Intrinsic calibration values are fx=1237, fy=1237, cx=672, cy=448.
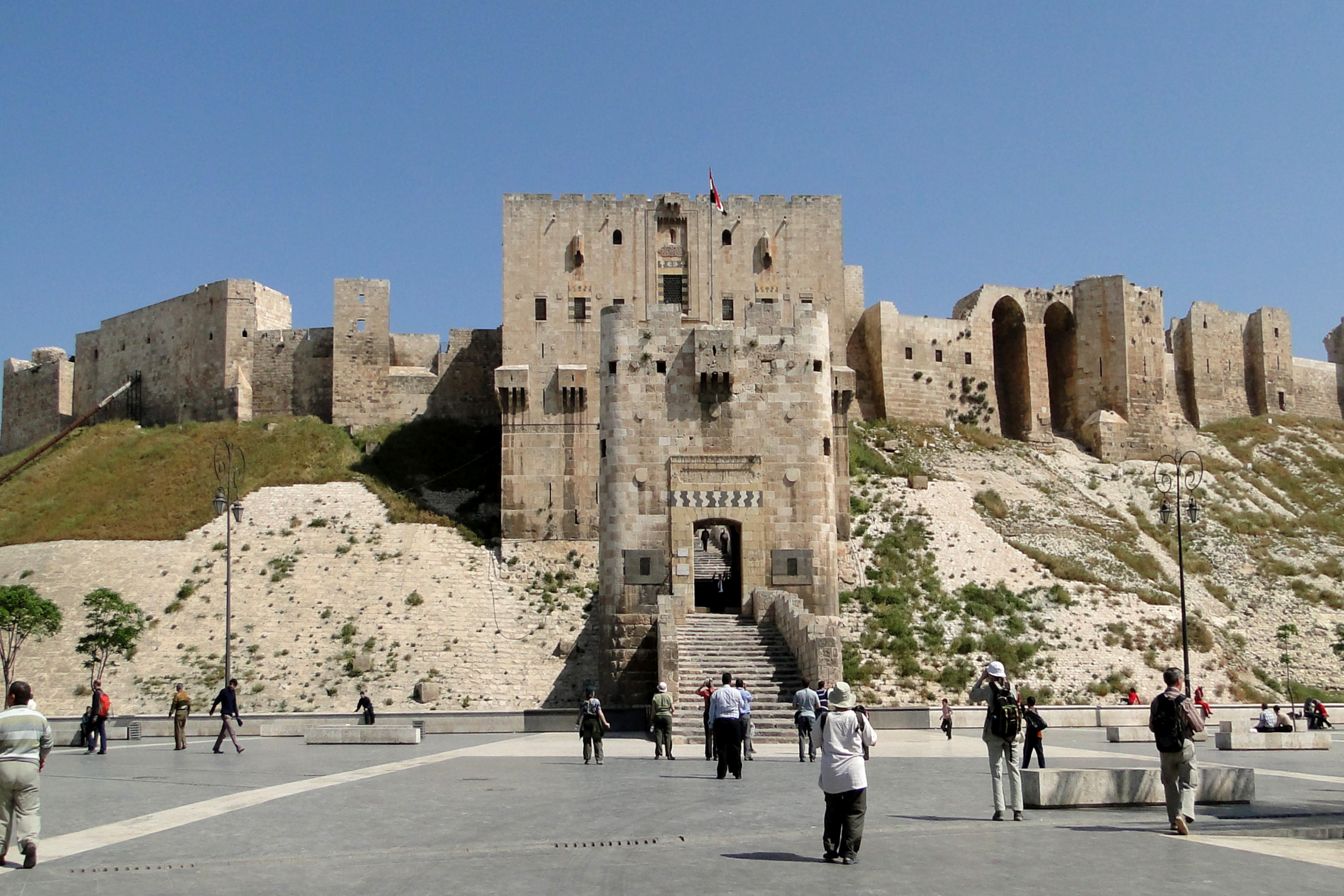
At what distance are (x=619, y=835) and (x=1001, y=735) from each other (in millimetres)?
3609

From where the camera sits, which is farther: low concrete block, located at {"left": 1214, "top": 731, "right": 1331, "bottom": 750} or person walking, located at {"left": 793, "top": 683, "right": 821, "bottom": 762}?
low concrete block, located at {"left": 1214, "top": 731, "right": 1331, "bottom": 750}

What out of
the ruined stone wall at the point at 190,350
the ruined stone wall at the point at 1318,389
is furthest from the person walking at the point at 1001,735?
the ruined stone wall at the point at 1318,389

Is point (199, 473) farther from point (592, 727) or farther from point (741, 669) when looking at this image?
point (592, 727)

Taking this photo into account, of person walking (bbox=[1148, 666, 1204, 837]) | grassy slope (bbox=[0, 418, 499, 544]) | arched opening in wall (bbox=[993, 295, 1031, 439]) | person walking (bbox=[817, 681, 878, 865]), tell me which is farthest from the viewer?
arched opening in wall (bbox=[993, 295, 1031, 439])

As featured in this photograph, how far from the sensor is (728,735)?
15.1 metres

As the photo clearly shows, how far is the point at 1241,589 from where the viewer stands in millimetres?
43219

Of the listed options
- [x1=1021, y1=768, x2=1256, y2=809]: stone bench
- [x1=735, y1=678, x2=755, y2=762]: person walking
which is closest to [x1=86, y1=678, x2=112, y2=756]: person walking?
[x1=735, y1=678, x2=755, y2=762]: person walking

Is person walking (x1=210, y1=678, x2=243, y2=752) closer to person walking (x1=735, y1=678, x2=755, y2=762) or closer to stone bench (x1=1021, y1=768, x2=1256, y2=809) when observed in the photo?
person walking (x1=735, y1=678, x2=755, y2=762)

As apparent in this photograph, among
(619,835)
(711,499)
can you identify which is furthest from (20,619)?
(619,835)

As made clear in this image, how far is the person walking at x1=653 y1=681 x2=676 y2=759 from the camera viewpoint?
18.2 metres

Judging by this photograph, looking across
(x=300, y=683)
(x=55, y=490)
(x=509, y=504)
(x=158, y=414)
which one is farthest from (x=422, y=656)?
(x=158, y=414)

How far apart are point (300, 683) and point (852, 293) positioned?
30.7 metres

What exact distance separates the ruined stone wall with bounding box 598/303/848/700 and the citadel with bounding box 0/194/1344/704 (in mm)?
47

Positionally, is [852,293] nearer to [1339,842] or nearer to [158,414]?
[158,414]
